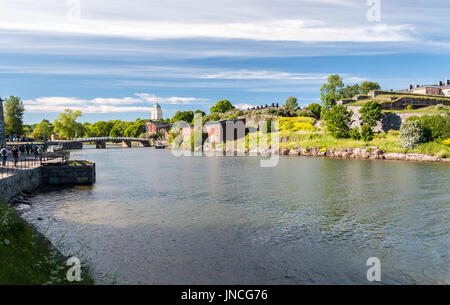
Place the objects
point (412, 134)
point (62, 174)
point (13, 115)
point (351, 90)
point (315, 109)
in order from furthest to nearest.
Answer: point (315, 109), point (351, 90), point (13, 115), point (412, 134), point (62, 174)

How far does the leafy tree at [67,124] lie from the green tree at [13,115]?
47717 millimetres

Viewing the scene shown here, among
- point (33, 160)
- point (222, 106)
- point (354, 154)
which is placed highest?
point (222, 106)

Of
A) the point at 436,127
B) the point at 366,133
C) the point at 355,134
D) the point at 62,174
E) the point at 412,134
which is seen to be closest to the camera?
the point at 62,174

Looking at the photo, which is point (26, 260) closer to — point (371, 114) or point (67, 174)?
point (67, 174)

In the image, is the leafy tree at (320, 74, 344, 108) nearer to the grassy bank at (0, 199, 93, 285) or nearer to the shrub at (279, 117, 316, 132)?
the shrub at (279, 117, 316, 132)

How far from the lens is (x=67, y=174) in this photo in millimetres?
35688

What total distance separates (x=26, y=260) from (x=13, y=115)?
10626cm

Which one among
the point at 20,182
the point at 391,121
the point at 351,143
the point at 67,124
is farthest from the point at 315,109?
the point at 20,182

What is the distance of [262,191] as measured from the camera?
3194cm

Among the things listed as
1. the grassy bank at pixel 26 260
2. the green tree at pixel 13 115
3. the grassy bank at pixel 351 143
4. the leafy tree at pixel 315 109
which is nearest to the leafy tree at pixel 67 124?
the green tree at pixel 13 115

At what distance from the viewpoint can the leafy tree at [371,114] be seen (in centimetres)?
7744
